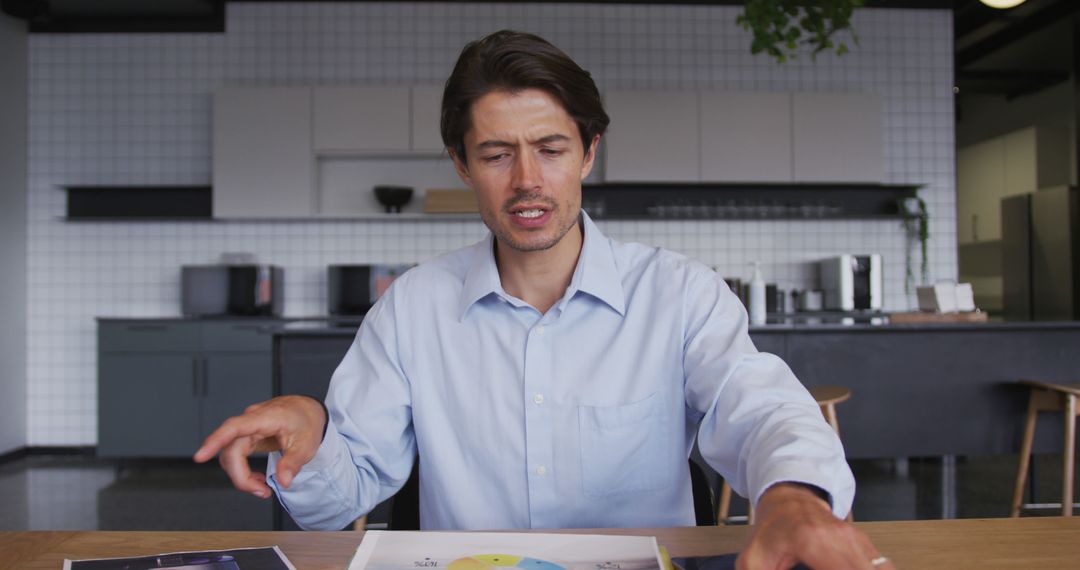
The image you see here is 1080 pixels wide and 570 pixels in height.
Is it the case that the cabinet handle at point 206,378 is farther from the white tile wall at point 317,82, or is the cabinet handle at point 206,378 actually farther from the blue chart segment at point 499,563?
the blue chart segment at point 499,563

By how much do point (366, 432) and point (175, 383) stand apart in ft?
12.5

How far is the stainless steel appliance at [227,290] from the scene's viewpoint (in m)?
4.82

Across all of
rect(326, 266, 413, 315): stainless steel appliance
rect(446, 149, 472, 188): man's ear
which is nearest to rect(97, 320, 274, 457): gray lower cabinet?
rect(326, 266, 413, 315): stainless steel appliance

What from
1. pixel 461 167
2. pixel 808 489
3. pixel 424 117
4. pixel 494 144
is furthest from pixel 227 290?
pixel 808 489

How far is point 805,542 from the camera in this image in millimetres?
646

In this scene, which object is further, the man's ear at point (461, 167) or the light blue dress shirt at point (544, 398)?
the man's ear at point (461, 167)

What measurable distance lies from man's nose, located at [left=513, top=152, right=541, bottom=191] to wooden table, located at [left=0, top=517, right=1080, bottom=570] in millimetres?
509

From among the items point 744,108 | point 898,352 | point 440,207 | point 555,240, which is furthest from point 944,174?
point 555,240

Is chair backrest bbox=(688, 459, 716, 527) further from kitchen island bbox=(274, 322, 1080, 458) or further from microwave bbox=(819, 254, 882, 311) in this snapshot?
microwave bbox=(819, 254, 882, 311)

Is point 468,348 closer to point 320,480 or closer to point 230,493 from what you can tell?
point 320,480

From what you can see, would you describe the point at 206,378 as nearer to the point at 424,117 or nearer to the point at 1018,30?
the point at 424,117

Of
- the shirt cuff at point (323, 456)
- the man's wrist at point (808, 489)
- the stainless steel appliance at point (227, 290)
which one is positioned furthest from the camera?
the stainless steel appliance at point (227, 290)

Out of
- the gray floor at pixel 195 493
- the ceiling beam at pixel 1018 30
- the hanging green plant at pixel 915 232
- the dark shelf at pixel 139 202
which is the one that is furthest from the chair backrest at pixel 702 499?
the ceiling beam at pixel 1018 30

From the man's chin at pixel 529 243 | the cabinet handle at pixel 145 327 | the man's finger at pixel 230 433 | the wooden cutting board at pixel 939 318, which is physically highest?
the man's chin at pixel 529 243
